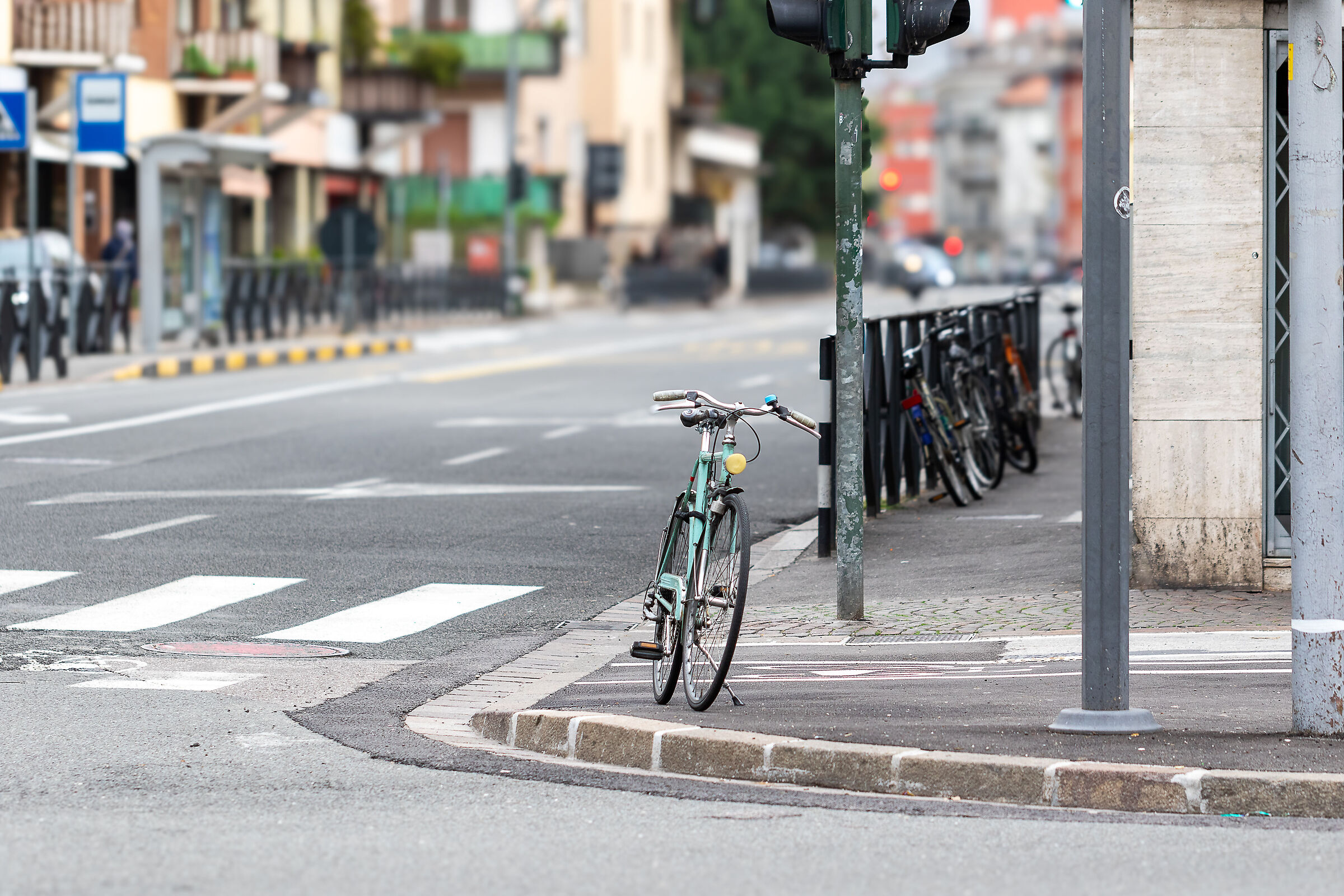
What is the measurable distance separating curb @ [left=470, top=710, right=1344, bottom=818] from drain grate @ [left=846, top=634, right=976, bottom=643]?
84.8 inches

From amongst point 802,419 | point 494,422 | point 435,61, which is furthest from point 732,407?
point 435,61

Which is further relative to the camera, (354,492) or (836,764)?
(354,492)

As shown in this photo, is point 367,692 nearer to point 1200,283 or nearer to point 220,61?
point 1200,283

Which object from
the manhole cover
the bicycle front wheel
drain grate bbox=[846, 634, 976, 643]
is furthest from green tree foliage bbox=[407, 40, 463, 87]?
the bicycle front wheel

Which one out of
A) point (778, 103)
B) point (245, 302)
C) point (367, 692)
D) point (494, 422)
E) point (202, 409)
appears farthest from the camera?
point (778, 103)

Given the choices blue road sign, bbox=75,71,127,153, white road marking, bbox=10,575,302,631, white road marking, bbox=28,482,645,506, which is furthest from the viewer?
blue road sign, bbox=75,71,127,153

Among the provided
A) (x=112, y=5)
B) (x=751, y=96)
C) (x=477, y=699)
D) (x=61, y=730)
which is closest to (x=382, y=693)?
(x=477, y=699)

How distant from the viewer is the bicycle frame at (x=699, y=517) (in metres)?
8.20

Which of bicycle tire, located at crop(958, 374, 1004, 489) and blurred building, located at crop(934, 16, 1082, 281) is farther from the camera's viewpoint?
blurred building, located at crop(934, 16, 1082, 281)

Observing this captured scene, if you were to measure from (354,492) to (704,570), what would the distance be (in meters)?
7.50

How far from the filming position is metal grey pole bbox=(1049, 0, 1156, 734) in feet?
23.8

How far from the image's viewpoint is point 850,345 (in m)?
10.3

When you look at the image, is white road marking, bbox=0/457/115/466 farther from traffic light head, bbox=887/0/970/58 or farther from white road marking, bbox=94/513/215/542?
traffic light head, bbox=887/0/970/58

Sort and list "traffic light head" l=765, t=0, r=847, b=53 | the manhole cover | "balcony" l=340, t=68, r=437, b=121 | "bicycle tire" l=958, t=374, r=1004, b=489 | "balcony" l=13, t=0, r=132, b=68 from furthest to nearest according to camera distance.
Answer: "balcony" l=340, t=68, r=437, b=121
"balcony" l=13, t=0, r=132, b=68
"bicycle tire" l=958, t=374, r=1004, b=489
"traffic light head" l=765, t=0, r=847, b=53
the manhole cover
